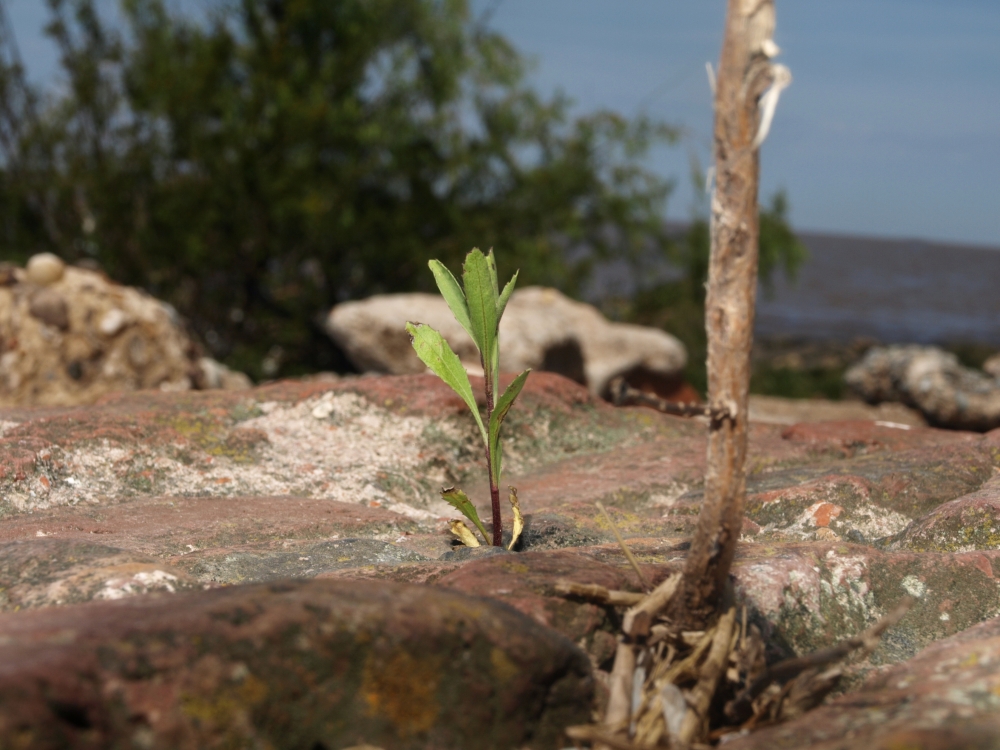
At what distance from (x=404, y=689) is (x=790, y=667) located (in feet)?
1.96

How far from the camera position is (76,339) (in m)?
5.32

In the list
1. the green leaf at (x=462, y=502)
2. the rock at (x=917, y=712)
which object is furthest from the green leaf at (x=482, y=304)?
the rock at (x=917, y=712)

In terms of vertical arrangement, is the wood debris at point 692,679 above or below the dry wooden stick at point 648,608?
below

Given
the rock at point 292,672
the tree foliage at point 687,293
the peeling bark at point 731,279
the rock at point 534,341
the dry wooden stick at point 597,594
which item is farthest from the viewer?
the tree foliage at point 687,293

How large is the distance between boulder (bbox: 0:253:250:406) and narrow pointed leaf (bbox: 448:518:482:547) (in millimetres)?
3432

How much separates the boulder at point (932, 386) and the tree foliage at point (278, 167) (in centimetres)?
335

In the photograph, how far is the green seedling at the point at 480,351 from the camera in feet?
7.30

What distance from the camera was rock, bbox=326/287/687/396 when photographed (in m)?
7.21

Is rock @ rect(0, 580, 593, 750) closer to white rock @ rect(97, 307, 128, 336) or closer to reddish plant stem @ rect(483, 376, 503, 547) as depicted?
reddish plant stem @ rect(483, 376, 503, 547)

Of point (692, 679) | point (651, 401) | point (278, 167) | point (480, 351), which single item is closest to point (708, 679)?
point (692, 679)

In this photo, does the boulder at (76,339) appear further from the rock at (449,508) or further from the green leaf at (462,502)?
the green leaf at (462,502)

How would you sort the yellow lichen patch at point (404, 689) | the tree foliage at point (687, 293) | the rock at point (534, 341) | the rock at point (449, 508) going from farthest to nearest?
the tree foliage at point (687, 293), the rock at point (534, 341), the rock at point (449, 508), the yellow lichen patch at point (404, 689)

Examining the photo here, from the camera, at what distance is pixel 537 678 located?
4.53 feet

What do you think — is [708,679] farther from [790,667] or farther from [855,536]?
[855,536]
